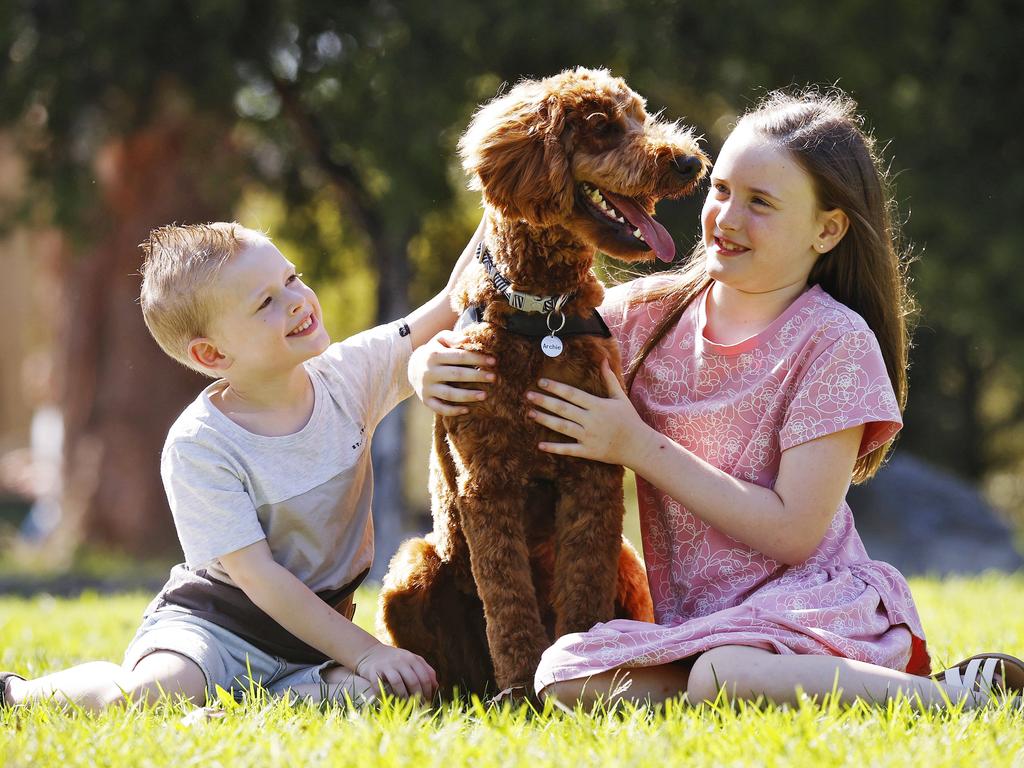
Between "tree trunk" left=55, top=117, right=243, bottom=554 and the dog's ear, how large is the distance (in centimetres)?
830

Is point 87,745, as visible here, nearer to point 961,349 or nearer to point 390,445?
point 390,445

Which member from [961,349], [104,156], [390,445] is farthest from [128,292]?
[961,349]

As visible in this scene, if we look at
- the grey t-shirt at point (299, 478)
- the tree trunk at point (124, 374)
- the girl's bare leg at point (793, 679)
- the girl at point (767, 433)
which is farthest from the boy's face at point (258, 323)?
the tree trunk at point (124, 374)

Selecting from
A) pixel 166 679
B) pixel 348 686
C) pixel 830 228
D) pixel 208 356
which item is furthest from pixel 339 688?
pixel 830 228

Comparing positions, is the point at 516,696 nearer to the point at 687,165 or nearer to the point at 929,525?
the point at 687,165

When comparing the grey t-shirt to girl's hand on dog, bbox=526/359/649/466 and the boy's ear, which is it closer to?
the boy's ear

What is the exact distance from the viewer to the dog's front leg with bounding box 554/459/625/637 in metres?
2.88

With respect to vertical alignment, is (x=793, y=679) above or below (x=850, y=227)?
below

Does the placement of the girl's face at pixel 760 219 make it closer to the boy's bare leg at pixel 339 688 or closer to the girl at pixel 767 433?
the girl at pixel 767 433

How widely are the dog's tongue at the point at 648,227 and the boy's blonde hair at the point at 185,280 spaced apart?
1.01 meters

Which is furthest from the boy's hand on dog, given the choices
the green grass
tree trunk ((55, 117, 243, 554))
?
tree trunk ((55, 117, 243, 554))

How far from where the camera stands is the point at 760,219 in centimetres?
303

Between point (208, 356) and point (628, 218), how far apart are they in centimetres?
119

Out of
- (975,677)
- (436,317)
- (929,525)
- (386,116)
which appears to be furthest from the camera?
(929,525)
